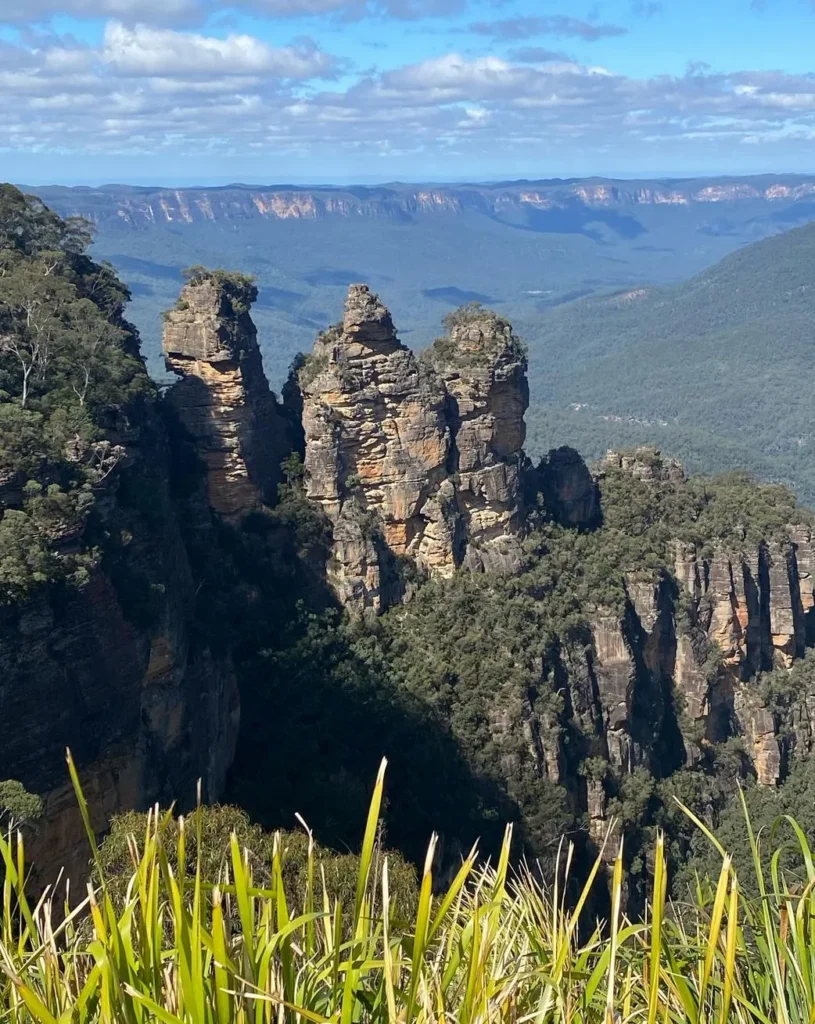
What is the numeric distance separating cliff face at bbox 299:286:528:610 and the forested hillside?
50.4m

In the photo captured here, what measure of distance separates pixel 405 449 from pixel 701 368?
106399 millimetres

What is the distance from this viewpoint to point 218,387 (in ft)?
90.2

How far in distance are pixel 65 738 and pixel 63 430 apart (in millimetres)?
5808

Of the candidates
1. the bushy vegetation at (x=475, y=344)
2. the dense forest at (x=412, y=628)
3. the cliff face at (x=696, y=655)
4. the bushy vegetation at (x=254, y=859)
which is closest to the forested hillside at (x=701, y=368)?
the cliff face at (x=696, y=655)

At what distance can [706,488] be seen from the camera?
118 ft

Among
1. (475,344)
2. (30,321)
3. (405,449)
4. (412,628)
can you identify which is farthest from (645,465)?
(30,321)

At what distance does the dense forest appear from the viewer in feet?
64.7

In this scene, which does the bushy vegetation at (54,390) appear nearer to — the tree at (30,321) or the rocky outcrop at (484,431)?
the tree at (30,321)

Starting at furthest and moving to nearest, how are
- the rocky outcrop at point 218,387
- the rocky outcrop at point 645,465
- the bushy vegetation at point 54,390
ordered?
the rocky outcrop at point 645,465 < the rocky outcrop at point 218,387 < the bushy vegetation at point 54,390

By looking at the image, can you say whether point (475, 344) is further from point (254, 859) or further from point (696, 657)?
point (254, 859)

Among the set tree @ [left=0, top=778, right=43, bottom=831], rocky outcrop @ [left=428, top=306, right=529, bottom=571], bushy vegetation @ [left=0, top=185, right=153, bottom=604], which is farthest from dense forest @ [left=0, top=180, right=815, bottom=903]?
→ tree @ [left=0, top=778, right=43, bottom=831]

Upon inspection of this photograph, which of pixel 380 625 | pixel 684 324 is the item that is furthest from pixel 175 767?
pixel 684 324

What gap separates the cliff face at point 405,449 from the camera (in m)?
28.0

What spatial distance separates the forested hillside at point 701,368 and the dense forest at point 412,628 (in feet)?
157
